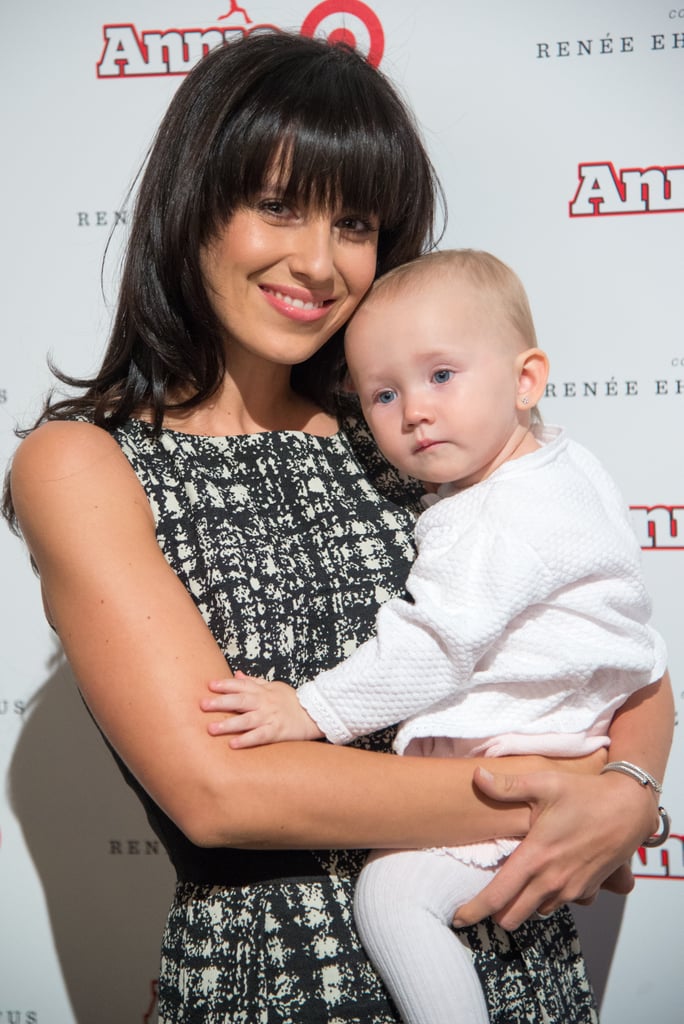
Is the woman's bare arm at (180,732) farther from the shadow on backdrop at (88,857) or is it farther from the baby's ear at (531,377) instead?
the shadow on backdrop at (88,857)

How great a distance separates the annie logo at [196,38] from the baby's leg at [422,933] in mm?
1411

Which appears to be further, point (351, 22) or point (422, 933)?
point (351, 22)

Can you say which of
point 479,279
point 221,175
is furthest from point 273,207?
point 479,279

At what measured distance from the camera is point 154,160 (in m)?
1.35

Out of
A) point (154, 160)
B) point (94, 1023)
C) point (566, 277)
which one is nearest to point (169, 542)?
point (154, 160)

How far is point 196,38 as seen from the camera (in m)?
1.81

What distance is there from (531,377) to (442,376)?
0.13 m

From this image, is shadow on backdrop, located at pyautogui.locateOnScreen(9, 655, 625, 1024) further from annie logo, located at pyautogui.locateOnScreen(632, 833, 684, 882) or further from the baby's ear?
the baby's ear

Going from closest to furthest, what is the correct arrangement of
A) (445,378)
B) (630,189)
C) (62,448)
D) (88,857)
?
(62,448)
(445,378)
(630,189)
(88,857)

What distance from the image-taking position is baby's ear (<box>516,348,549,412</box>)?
127cm

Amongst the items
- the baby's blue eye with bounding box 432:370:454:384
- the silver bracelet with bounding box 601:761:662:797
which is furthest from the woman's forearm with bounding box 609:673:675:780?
the baby's blue eye with bounding box 432:370:454:384

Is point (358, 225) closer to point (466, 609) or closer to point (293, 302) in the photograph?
point (293, 302)

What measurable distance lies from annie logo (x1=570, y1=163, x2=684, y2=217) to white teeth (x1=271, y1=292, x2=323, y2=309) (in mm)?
704

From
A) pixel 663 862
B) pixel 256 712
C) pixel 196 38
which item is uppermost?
pixel 196 38
